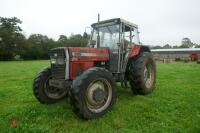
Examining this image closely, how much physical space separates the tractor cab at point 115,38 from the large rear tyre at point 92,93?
3.59 feet

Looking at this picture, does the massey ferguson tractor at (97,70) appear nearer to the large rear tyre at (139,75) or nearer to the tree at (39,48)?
the large rear tyre at (139,75)

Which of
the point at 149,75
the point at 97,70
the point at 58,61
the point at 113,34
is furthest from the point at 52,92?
the point at 149,75

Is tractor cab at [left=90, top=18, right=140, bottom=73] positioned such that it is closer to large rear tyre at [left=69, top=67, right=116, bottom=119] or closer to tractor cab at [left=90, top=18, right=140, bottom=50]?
tractor cab at [left=90, top=18, right=140, bottom=50]

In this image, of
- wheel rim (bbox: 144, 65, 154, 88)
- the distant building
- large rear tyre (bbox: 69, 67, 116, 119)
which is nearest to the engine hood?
large rear tyre (bbox: 69, 67, 116, 119)

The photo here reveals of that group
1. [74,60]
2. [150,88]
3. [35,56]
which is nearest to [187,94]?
[150,88]

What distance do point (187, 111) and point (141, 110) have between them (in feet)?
3.46

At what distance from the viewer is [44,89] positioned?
504cm

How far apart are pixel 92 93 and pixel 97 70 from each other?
0.52 m

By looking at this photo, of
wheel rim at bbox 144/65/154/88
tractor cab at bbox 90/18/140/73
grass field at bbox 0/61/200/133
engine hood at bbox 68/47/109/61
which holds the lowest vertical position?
grass field at bbox 0/61/200/133

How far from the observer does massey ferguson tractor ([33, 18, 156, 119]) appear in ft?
13.0

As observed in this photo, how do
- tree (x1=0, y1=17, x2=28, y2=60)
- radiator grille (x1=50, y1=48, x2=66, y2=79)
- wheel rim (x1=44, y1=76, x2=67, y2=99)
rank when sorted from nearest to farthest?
radiator grille (x1=50, y1=48, x2=66, y2=79) → wheel rim (x1=44, y1=76, x2=67, y2=99) → tree (x1=0, y1=17, x2=28, y2=60)

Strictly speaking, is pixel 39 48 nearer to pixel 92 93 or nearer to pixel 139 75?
pixel 139 75

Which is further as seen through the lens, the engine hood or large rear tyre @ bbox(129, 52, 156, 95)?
large rear tyre @ bbox(129, 52, 156, 95)

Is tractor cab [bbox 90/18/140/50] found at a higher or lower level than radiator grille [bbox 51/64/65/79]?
higher
